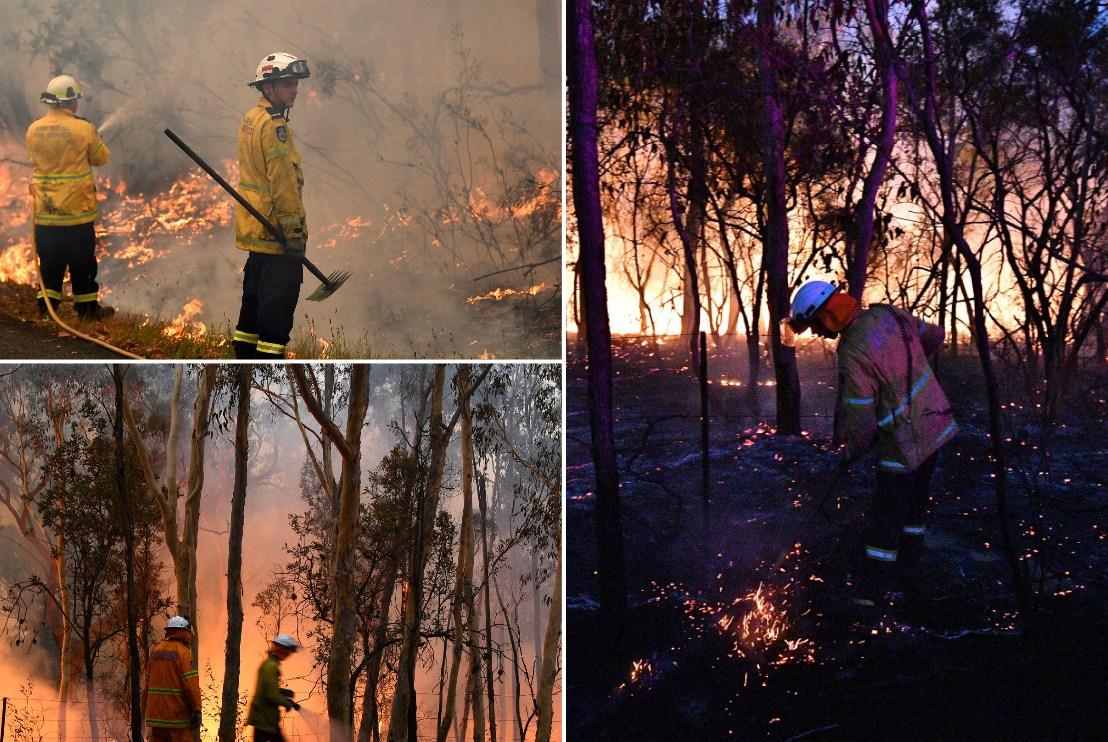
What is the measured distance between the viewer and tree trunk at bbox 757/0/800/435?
12.4ft

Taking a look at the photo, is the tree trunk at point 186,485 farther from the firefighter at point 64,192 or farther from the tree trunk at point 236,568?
the firefighter at point 64,192

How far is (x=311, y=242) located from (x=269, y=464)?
98 cm

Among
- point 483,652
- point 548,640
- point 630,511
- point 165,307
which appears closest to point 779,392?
point 630,511

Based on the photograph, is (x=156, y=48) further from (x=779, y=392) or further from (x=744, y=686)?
(x=744, y=686)

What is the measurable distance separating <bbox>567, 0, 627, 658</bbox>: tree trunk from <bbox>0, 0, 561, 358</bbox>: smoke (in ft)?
0.56

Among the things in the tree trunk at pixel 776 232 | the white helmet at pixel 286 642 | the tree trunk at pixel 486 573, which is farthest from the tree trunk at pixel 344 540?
the tree trunk at pixel 776 232

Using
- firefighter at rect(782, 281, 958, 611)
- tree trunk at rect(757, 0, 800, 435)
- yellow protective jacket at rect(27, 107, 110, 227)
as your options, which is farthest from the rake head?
firefighter at rect(782, 281, 958, 611)

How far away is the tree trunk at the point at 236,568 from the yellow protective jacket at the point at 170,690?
138mm

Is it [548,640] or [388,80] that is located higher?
[388,80]

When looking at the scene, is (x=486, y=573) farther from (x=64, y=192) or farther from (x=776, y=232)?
(x=64, y=192)

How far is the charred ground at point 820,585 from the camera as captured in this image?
3.71 metres

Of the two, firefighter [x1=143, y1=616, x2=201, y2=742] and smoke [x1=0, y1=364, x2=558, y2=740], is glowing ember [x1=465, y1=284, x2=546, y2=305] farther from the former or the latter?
firefighter [x1=143, y1=616, x2=201, y2=742]

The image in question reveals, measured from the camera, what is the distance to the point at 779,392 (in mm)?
3842

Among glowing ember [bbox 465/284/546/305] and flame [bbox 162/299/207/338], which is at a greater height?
glowing ember [bbox 465/284/546/305]
